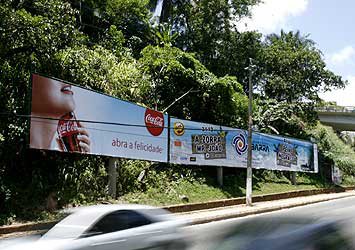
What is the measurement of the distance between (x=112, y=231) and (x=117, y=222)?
0.21 m

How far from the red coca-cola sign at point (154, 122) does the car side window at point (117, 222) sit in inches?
548

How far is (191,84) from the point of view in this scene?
28.6 m

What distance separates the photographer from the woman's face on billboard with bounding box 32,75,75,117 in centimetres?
1652

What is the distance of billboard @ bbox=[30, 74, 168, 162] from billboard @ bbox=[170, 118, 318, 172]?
1508mm

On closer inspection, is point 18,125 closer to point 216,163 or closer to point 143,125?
point 143,125

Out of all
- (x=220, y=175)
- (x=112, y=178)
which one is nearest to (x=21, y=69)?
(x=112, y=178)

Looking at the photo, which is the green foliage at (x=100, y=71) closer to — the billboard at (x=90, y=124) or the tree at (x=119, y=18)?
the billboard at (x=90, y=124)

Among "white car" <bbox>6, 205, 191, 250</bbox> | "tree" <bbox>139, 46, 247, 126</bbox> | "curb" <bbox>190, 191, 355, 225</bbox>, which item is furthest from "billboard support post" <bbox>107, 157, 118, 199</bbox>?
"white car" <bbox>6, 205, 191, 250</bbox>

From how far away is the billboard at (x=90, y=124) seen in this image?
16.7 metres

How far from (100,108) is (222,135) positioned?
9747 millimetres

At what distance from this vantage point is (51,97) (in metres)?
17.1

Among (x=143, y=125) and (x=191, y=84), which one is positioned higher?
(x=191, y=84)

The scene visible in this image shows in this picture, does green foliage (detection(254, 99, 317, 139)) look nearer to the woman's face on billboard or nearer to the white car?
the woman's face on billboard

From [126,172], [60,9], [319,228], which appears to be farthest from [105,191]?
[319,228]
